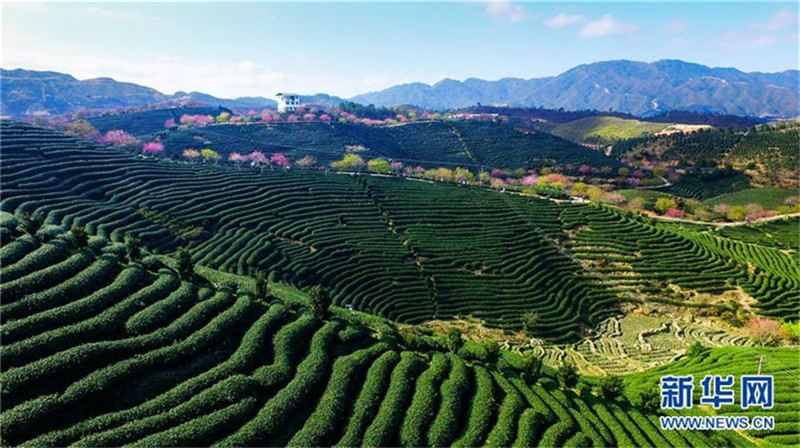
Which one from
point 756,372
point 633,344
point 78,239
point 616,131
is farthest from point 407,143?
point 78,239

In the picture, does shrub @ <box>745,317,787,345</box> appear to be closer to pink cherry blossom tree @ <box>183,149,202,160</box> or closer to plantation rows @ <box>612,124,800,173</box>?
plantation rows @ <box>612,124,800,173</box>

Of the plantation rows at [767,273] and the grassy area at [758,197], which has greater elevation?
the grassy area at [758,197]

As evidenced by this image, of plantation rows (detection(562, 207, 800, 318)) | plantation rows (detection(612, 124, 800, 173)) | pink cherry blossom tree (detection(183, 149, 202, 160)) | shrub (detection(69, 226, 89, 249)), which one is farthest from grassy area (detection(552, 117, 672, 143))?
shrub (detection(69, 226, 89, 249))

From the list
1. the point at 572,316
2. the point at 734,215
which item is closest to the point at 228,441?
the point at 572,316

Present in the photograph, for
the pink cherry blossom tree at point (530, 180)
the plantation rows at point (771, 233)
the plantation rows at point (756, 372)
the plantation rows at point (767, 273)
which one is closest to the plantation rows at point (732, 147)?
the plantation rows at point (771, 233)

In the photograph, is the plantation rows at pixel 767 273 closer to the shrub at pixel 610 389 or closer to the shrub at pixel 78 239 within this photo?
the shrub at pixel 610 389

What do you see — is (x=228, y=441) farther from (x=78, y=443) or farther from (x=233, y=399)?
(x=78, y=443)
